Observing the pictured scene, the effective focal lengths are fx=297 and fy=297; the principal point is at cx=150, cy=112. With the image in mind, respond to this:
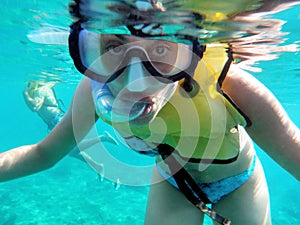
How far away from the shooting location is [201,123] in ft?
10.6

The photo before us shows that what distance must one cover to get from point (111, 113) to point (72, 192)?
16117mm

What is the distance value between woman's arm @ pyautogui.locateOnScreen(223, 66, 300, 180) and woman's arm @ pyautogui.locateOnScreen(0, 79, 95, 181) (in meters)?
1.71

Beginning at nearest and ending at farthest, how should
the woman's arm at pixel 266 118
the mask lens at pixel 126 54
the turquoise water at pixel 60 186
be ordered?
the mask lens at pixel 126 54, the woman's arm at pixel 266 118, the turquoise water at pixel 60 186

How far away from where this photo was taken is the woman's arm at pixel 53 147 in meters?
3.67

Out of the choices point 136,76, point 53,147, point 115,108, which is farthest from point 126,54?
point 53,147

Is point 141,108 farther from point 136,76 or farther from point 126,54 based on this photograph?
point 126,54

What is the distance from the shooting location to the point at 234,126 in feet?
10.7

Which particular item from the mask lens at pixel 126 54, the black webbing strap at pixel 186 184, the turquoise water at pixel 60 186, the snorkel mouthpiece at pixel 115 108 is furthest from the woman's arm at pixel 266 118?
the turquoise water at pixel 60 186

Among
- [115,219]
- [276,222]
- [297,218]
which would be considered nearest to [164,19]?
[115,219]

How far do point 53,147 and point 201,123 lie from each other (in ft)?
6.42

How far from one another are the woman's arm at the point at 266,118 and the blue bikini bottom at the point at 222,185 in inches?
32.0

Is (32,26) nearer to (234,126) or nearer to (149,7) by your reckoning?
(149,7)

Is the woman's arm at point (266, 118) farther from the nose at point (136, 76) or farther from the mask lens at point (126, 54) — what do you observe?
the nose at point (136, 76)

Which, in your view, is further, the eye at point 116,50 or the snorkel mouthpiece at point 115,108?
the eye at point 116,50
